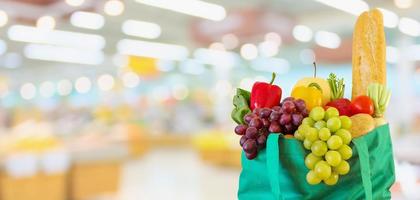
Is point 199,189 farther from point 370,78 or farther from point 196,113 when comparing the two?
point 196,113

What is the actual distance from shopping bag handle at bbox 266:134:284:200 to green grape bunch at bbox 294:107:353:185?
0.07m

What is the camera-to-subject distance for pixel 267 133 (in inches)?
44.9

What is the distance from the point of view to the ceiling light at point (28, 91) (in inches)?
962

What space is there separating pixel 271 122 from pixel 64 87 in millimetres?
24317

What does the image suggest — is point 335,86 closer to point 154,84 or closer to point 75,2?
point 75,2

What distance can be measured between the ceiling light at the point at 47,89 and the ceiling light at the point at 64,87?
1.84 ft

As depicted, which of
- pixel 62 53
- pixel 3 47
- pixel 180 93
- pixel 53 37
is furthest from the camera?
pixel 180 93

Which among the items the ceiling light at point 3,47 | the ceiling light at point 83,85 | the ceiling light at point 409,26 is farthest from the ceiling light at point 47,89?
the ceiling light at point 409,26

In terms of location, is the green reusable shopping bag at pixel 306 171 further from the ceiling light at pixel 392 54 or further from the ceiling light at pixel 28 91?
the ceiling light at pixel 28 91

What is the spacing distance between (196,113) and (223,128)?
6.66m

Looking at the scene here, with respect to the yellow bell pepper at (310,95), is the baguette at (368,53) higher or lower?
higher

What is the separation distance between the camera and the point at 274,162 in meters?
1.06

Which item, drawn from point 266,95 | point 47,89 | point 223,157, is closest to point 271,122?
point 266,95

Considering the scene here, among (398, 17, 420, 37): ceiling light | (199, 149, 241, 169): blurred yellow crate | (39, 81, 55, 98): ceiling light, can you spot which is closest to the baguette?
(199, 149, 241, 169): blurred yellow crate
